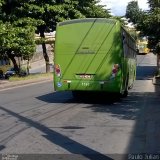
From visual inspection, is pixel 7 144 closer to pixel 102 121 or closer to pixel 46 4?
pixel 102 121

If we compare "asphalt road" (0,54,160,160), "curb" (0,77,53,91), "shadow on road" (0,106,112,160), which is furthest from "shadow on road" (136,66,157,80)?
"shadow on road" (0,106,112,160)

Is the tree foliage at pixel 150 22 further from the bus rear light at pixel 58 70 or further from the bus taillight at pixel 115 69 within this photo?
the bus rear light at pixel 58 70

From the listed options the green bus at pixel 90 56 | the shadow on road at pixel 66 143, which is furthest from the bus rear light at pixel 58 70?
the shadow on road at pixel 66 143

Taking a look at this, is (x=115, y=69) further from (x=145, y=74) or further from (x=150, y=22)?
(x=145, y=74)

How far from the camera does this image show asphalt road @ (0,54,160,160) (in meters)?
9.26

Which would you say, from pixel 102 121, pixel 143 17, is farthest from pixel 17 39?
pixel 102 121

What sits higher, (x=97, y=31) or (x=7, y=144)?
(x=97, y=31)

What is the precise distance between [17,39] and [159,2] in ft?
33.5

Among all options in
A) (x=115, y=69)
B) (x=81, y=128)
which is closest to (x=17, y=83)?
(x=115, y=69)

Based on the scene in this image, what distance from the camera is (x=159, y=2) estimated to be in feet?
104

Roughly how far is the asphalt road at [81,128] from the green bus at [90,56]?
0.80 meters

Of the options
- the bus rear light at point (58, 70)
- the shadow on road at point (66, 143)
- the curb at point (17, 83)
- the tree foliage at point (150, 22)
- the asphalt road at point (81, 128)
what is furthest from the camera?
the tree foliage at point (150, 22)

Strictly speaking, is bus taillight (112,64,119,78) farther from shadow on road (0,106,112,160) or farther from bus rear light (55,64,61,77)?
shadow on road (0,106,112,160)

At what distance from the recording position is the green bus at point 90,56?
17672mm
